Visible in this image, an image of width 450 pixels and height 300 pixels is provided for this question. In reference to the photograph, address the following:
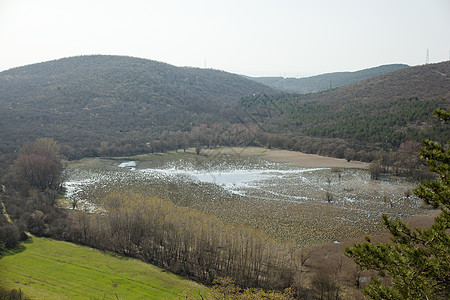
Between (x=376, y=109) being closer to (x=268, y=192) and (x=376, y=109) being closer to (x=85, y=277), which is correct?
(x=268, y=192)

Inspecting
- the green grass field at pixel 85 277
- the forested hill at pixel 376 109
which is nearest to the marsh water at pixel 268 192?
the green grass field at pixel 85 277

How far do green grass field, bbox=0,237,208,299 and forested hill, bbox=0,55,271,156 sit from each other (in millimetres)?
54647

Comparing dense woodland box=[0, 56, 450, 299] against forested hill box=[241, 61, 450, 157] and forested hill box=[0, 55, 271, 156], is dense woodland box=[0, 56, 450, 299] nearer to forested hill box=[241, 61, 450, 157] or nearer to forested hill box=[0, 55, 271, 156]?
forested hill box=[241, 61, 450, 157]

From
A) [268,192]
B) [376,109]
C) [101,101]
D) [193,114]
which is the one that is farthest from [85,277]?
[193,114]

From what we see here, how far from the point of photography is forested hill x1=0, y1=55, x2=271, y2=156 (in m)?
98.9

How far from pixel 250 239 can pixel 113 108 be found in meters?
112

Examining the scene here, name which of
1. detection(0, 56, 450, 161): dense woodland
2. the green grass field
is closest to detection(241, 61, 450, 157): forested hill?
detection(0, 56, 450, 161): dense woodland

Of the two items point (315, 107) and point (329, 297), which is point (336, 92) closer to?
point (315, 107)

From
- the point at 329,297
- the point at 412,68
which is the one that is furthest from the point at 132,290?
the point at 412,68

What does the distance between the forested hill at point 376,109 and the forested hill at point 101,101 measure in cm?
3140

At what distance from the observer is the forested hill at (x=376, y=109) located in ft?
259

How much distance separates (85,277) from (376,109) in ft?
315

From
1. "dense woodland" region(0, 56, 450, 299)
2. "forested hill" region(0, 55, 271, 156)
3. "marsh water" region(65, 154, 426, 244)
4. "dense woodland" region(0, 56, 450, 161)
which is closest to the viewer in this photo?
"dense woodland" region(0, 56, 450, 299)

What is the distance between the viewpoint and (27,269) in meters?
31.0
